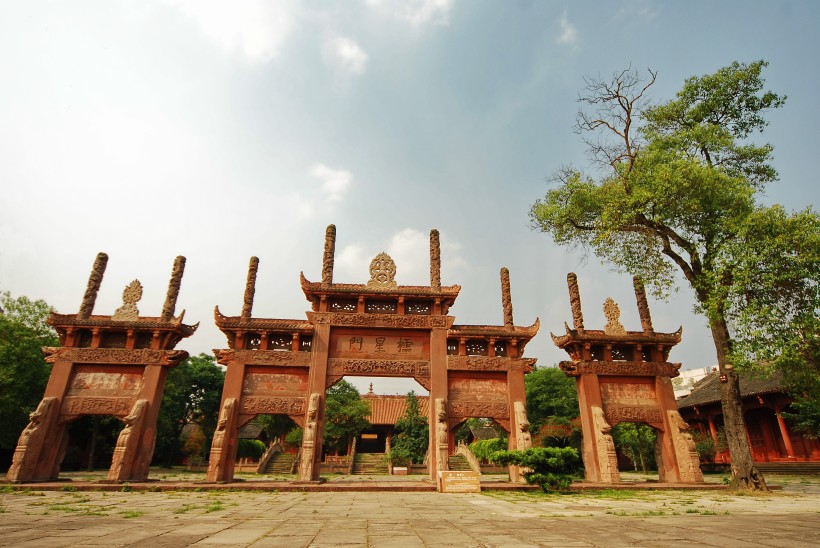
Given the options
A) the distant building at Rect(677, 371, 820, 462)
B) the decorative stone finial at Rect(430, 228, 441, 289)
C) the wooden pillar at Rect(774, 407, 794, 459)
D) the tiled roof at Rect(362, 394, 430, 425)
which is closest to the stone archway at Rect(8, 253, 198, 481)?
the decorative stone finial at Rect(430, 228, 441, 289)

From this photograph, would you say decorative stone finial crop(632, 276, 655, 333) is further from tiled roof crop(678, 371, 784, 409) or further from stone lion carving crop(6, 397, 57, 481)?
stone lion carving crop(6, 397, 57, 481)

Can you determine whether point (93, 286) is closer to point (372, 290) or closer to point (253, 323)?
point (253, 323)

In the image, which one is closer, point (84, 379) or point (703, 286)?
point (703, 286)

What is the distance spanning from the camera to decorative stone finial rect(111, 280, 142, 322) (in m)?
15.8

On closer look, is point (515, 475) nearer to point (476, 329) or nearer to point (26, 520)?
point (476, 329)

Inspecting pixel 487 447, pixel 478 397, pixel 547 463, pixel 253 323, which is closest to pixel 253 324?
pixel 253 323

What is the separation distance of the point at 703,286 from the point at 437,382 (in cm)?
896

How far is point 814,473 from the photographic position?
1975cm

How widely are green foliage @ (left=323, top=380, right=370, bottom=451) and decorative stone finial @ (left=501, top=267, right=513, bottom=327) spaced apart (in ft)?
58.1

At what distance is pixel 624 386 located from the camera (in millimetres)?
16188

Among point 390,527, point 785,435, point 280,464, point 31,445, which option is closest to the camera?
point 390,527

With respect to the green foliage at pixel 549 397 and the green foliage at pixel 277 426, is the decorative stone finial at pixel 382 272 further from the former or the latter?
the green foliage at pixel 277 426

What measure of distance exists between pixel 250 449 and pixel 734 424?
29489mm

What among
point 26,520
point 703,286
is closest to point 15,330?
point 26,520
